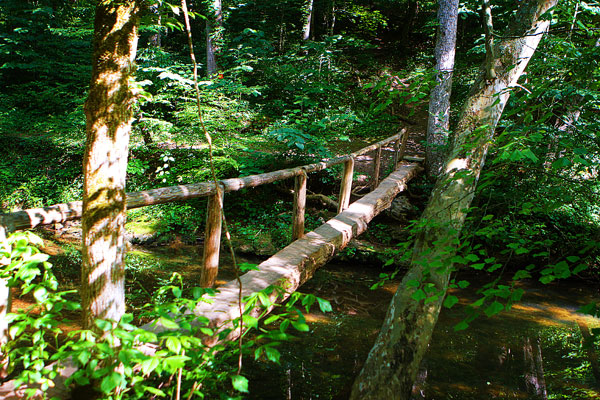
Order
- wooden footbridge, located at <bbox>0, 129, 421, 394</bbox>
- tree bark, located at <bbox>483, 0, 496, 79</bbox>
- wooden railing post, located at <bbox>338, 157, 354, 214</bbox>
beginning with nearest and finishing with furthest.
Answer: wooden footbridge, located at <bbox>0, 129, 421, 394</bbox> < tree bark, located at <bbox>483, 0, 496, 79</bbox> < wooden railing post, located at <bbox>338, 157, 354, 214</bbox>

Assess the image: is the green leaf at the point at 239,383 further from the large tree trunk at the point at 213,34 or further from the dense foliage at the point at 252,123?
the large tree trunk at the point at 213,34

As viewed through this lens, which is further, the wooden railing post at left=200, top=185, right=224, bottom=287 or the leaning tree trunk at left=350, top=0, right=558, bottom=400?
the wooden railing post at left=200, top=185, right=224, bottom=287

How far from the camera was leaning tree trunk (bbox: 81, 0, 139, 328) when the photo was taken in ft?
5.93

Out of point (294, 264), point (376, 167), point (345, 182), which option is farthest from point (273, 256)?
point (376, 167)

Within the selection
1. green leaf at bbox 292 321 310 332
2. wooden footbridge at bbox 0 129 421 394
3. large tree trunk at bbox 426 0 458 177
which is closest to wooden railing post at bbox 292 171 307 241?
wooden footbridge at bbox 0 129 421 394

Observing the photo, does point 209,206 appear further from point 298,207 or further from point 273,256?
point 298,207

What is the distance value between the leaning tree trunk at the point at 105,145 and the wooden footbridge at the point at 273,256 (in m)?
0.37

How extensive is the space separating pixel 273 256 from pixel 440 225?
1858mm

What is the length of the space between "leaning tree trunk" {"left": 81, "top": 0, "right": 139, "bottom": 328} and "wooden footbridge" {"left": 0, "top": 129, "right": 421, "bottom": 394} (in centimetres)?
37

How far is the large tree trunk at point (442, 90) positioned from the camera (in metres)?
7.85

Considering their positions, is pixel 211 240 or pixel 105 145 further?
pixel 211 240

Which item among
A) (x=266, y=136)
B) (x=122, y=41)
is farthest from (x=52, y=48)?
(x=122, y=41)

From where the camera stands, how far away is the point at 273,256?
4059mm

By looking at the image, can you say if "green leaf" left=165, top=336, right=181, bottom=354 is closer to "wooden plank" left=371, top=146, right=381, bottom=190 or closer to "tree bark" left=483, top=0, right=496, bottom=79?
"tree bark" left=483, top=0, right=496, bottom=79
